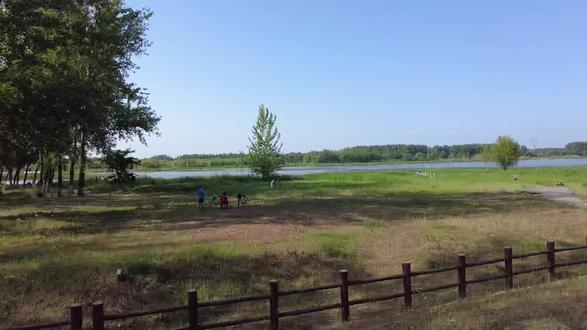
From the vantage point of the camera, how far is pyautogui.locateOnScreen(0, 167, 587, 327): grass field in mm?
12305

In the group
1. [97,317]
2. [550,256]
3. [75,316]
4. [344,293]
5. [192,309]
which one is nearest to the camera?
[75,316]

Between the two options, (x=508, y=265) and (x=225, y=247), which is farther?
(x=225, y=247)

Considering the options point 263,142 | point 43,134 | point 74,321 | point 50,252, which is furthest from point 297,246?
point 263,142

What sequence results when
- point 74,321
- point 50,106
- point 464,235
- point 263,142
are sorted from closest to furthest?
point 74,321, point 464,235, point 50,106, point 263,142

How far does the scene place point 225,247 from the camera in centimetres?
1606

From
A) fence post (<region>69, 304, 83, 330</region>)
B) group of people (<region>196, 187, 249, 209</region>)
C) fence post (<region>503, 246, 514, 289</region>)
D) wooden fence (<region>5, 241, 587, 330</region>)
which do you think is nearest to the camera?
fence post (<region>69, 304, 83, 330</region>)

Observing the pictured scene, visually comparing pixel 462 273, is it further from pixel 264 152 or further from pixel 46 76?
pixel 264 152

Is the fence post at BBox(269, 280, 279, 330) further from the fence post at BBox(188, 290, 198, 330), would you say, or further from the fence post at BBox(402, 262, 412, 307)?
the fence post at BBox(402, 262, 412, 307)

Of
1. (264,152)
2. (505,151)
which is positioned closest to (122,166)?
(264,152)

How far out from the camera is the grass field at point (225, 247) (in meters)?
12.3

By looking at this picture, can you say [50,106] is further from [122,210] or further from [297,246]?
[297,246]

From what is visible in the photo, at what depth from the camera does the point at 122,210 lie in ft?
94.9

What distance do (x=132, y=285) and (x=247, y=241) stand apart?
532cm

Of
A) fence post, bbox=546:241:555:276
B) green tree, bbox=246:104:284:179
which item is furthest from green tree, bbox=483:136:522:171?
fence post, bbox=546:241:555:276
